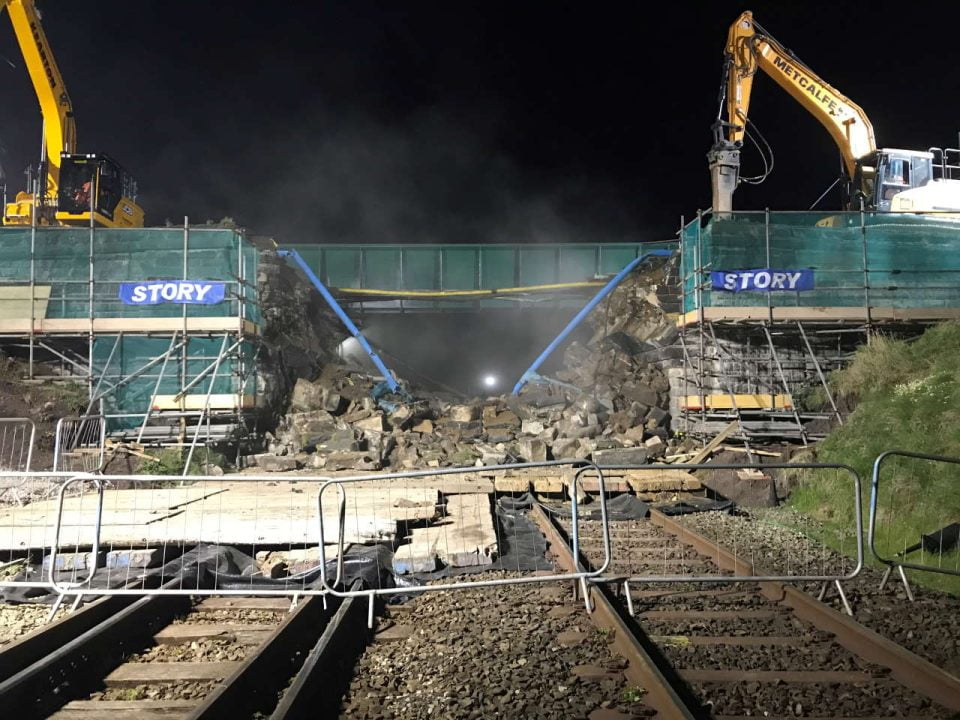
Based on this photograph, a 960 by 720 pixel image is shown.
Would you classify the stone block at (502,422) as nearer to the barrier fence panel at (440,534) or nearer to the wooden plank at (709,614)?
the barrier fence panel at (440,534)

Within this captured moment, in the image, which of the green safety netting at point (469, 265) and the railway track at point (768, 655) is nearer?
the railway track at point (768, 655)

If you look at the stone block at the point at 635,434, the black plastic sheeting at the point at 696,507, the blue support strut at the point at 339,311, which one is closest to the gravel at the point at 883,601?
the black plastic sheeting at the point at 696,507

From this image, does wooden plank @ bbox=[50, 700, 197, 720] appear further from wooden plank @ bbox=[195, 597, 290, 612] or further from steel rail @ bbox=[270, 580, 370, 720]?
wooden plank @ bbox=[195, 597, 290, 612]

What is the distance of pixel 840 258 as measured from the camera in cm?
1584

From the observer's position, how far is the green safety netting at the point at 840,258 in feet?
51.2

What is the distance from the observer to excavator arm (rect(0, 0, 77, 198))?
21.5 metres

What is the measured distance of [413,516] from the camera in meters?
8.34

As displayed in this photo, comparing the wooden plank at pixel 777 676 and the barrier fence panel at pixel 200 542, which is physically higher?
the barrier fence panel at pixel 200 542

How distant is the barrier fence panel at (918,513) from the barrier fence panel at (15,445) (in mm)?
13170

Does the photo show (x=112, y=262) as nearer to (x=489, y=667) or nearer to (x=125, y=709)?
(x=125, y=709)

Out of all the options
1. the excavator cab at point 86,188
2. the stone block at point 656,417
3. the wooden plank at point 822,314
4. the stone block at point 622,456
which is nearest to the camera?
the stone block at point 622,456

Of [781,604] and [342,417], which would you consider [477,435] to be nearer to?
[342,417]

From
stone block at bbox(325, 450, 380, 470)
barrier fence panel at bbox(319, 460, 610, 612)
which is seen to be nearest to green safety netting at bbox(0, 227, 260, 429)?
stone block at bbox(325, 450, 380, 470)

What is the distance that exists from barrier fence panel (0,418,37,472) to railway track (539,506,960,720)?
433 inches
